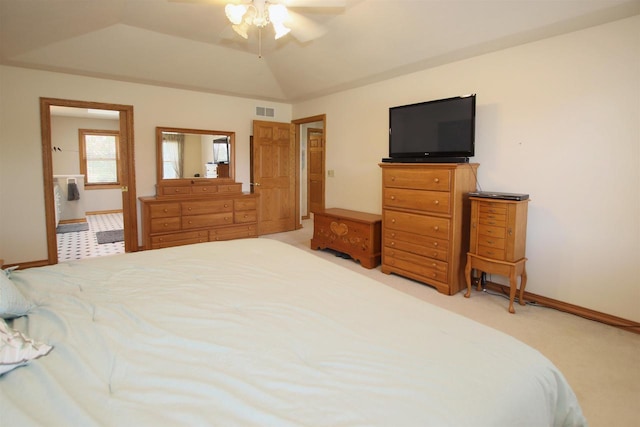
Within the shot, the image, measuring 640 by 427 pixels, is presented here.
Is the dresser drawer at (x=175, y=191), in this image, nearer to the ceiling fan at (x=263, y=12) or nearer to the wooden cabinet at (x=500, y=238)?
the ceiling fan at (x=263, y=12)

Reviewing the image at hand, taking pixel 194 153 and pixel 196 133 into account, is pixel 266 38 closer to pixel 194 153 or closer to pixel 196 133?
pixel 196 133

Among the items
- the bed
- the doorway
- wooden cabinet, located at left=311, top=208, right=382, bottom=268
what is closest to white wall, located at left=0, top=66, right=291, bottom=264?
the doorway

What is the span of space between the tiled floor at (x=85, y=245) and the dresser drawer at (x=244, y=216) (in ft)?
5.94

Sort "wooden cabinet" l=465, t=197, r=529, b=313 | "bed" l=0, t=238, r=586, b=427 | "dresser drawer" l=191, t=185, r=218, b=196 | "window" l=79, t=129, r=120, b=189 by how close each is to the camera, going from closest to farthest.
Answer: "bed" l=0, t=238, r=586, b=427 < "wooden cabinet" l=465, t=197, r=529, b=313 < "dresser drawer" l=191, t=185, r=218, b=196 < "window" l=79, t=129, r=120, b=189

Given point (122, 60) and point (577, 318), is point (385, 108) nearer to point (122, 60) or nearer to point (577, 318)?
point (577, 318)

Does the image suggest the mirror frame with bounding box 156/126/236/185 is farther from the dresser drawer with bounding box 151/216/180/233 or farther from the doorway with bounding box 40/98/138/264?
the dresser drawer with bounding box 151/216/180/233

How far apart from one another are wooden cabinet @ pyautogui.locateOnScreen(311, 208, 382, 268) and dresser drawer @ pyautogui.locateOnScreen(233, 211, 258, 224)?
3.57 ft

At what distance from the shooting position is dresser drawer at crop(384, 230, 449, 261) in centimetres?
347

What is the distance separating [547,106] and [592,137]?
1.54 feet

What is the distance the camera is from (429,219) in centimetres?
354

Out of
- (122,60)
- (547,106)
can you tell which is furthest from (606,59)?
(122,60)

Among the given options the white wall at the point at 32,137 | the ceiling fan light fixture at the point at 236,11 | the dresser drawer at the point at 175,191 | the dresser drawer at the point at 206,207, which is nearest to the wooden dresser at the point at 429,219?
the ceiling fan light fixture at the point at 236,11

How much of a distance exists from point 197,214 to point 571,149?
4593mm

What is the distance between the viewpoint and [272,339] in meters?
1.19
